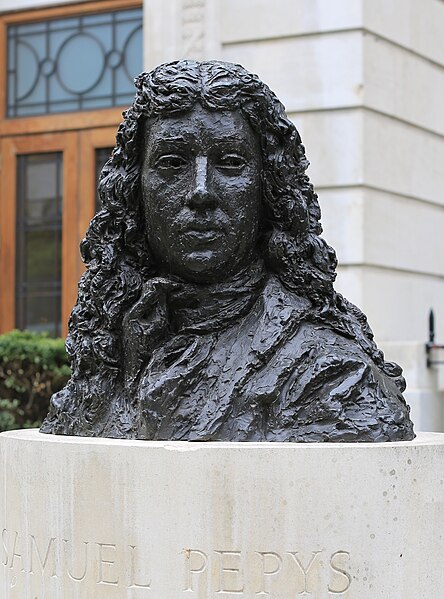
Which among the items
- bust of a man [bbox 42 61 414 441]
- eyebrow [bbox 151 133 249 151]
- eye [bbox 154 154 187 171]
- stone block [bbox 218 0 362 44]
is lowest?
bust of a man [bbox 42 61 414 441]

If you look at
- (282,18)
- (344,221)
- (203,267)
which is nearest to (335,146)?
(344,221)

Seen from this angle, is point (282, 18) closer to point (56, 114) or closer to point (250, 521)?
point (56, 114)

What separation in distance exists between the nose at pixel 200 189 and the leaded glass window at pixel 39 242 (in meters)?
7.85

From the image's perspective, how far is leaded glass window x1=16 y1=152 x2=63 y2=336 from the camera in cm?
1238

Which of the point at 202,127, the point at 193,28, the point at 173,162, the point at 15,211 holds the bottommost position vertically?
the point at 173,162

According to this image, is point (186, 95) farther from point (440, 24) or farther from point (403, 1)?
point (440, 24)

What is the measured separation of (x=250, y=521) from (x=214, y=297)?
1.02 m

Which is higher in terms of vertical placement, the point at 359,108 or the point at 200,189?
the point at 359,108

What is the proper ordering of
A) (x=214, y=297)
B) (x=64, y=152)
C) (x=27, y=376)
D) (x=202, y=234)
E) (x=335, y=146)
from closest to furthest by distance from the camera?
(x=202, y=234) → (x=214, y=297) → (x=335, y=146) → (x=27, y=376) → (x=64, y=152)

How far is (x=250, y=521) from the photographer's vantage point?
4109 mm

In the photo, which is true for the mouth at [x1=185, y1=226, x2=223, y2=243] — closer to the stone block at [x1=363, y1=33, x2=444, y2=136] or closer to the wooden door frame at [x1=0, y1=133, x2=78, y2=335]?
the stone block at [x1=363, y1=33, x2=444, y2=136]

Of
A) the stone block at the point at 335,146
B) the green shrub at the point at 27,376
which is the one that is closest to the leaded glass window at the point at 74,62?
the stone block at the point at 335,146

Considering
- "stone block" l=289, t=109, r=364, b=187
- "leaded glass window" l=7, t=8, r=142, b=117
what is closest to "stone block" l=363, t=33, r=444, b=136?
"stone block" l=289, t=109, r=364, b=187

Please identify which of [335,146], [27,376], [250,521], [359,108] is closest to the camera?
[250,521]
